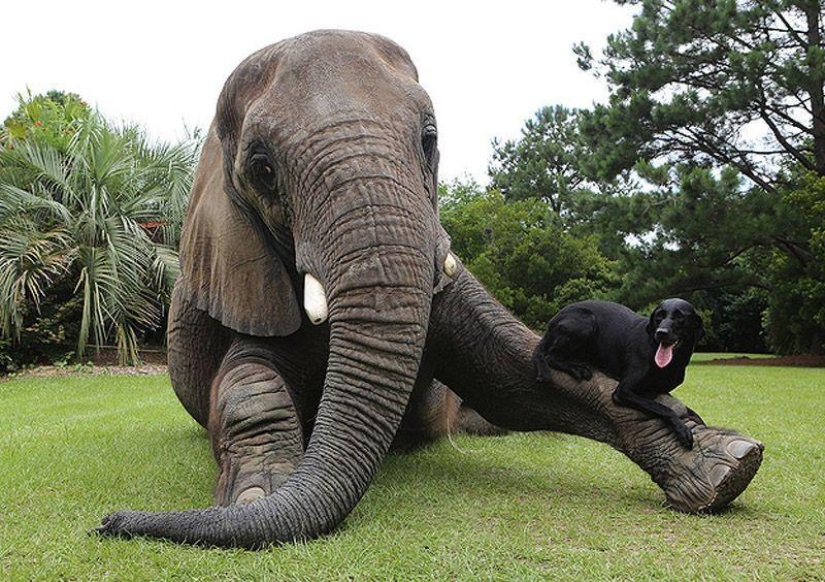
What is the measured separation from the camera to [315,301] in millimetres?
3268

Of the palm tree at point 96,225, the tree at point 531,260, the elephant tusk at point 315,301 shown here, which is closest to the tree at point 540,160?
the tree at point 531,260

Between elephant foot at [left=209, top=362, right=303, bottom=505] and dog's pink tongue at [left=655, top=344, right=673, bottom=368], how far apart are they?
5.23 ft

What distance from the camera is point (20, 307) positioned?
14.3 metres

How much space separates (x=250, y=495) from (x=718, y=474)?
1.90 metres

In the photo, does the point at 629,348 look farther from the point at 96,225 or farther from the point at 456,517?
the point at 96,225

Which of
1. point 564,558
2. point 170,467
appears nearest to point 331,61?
point 564,558

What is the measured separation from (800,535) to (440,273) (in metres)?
1.69

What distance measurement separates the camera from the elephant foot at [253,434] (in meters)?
3.46

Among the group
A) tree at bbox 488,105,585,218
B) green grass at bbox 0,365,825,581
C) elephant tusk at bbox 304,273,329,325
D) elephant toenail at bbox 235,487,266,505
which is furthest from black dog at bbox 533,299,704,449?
tree at bbox 488,105,585,218

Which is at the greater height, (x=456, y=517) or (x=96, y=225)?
(x=96, y=225)

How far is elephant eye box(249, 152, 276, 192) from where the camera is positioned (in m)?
3.56

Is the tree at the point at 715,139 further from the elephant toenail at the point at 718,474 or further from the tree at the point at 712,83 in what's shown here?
the elephant toenail at the point at 718,474

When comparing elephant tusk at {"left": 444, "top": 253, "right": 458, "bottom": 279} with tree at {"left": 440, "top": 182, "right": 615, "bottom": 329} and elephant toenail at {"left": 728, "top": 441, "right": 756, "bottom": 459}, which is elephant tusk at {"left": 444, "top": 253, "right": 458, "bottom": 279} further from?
tree at {"left": 440, "top": 182, "right": 615, "bottom": 329}

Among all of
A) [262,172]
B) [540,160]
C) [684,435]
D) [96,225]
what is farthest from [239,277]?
[540,160]
